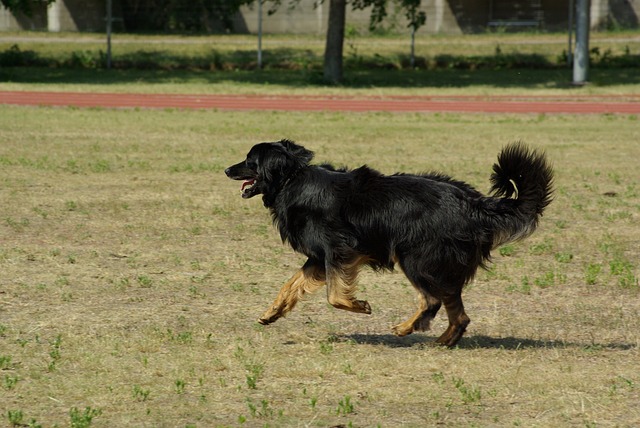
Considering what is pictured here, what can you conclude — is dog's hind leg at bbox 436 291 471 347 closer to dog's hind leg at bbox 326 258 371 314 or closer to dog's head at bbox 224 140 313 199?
dog's hind leg at bbox 326 258 371 314

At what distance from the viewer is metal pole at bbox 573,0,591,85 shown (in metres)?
31.0

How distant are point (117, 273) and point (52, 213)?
2.90 metres

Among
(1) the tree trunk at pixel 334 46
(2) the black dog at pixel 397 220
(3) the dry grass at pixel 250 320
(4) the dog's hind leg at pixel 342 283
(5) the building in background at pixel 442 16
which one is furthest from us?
(5) the building in background at pixel 442 16

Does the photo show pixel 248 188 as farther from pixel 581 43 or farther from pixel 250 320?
pixel 581 43

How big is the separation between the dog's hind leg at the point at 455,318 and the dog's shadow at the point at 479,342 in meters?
0.08

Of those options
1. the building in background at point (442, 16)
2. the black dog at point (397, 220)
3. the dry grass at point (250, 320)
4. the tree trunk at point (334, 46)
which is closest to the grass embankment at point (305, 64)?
the tree trunk at point (334, 46)

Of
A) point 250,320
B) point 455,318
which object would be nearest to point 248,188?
point 250,320

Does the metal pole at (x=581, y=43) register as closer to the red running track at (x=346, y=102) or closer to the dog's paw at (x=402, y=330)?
the red running track at (x=346, y=102)

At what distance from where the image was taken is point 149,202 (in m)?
12.2

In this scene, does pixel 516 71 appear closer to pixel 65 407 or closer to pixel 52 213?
pixel 52 213

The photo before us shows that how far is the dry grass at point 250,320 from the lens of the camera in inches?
220

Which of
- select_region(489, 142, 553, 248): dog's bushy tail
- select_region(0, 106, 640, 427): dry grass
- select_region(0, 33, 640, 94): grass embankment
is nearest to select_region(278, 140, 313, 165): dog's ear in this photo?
select_region(0, 106, 640, 427): dry grass

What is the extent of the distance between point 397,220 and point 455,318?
0.72 metres

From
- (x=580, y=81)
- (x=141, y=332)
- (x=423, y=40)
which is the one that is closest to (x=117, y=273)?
(x=141, y=332)
